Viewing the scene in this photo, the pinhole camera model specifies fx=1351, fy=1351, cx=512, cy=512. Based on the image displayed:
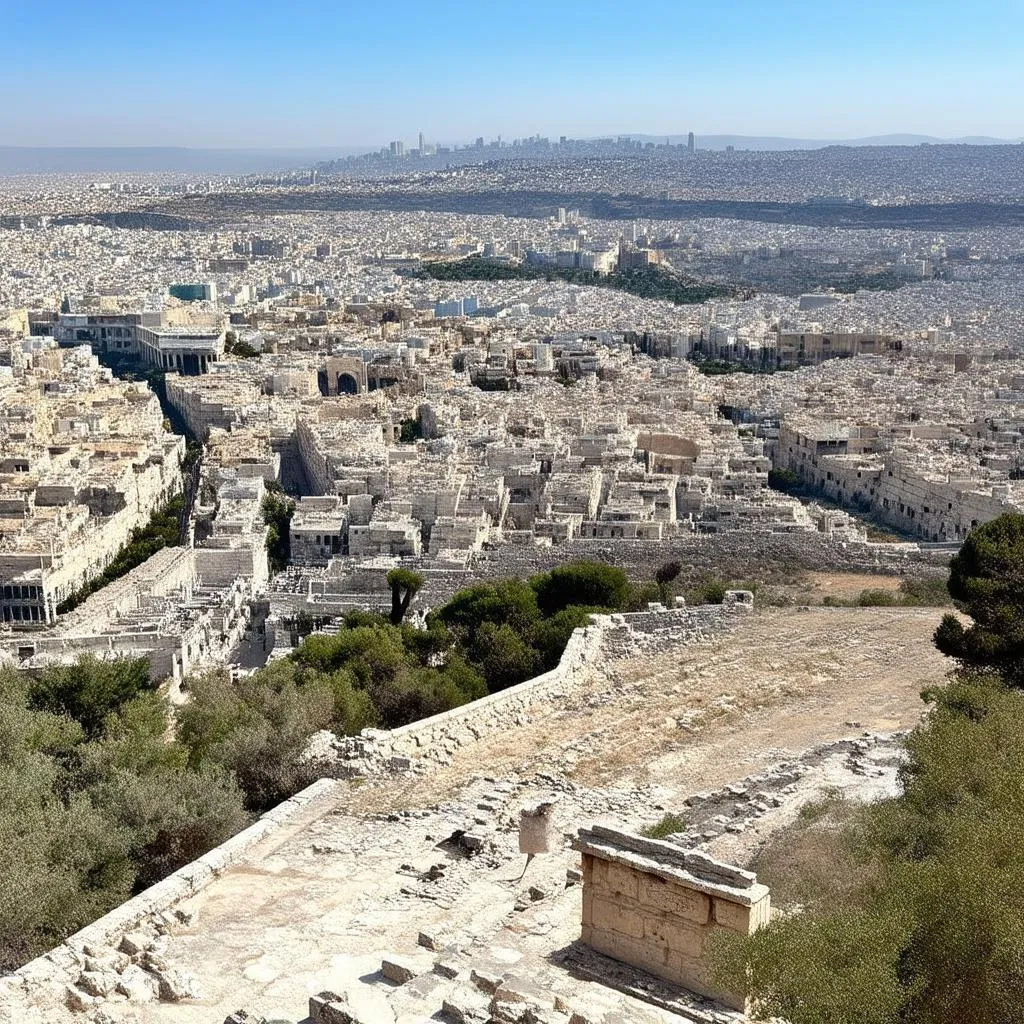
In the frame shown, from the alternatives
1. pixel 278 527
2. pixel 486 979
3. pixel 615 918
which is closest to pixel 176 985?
pixel 486 979

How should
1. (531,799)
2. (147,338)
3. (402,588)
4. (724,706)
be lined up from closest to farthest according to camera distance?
(531,799) → (724,706) → (402,588) → (147,338)

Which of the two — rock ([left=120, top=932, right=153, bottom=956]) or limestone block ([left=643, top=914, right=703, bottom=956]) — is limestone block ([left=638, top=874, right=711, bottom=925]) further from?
rock ([left=120, top=932, right=153, bottom=956])

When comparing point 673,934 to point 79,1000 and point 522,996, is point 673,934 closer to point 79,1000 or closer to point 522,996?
point 522,996

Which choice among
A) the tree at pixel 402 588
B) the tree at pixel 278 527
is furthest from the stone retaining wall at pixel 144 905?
the tree at pixel 278 527

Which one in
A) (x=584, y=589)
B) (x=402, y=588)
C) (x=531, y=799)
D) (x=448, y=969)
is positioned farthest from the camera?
(x=402, y=588)

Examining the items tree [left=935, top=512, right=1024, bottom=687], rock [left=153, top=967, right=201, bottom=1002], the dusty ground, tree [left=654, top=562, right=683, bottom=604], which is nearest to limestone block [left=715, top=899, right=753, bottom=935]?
the dusty ground
